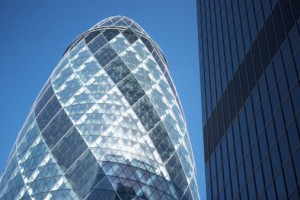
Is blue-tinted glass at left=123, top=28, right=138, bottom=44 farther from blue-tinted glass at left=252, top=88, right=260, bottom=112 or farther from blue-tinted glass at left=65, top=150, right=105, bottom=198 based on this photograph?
blue-tinted glass at left=252, top=88, right=260, bottom=112

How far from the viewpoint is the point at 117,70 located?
5897 centimetres

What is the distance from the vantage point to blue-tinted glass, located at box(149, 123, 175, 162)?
54.0m

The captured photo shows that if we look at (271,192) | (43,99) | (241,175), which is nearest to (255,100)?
(241,175)

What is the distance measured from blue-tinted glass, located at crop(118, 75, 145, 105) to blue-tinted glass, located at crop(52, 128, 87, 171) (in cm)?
718

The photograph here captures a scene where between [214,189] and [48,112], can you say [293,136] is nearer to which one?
A: [214,189]

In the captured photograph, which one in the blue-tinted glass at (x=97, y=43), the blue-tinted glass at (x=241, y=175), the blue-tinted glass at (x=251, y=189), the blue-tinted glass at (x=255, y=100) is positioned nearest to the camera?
the blue-tinted glass at (x=251, y=189)

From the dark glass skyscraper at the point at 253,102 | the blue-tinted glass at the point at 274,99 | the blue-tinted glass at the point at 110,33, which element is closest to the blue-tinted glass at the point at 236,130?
the dark glass skyscraper at the point at 253,102

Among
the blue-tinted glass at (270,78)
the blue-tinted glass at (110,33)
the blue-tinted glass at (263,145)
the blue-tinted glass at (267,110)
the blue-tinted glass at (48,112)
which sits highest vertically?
the blue-tinted glass at (110,33)

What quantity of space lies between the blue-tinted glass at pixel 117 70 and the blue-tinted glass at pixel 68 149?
8.47 m

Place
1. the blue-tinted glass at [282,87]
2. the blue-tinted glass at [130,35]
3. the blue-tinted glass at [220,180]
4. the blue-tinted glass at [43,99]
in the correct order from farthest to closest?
the blue-tinted glass at [130,35]
the blue-tinted glass at [43,99]
the blue-tinted glass at [220,180]
the blue-tinted glass at [282,87]

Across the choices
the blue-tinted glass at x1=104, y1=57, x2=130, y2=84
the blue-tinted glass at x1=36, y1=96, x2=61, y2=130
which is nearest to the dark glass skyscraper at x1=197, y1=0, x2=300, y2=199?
the blue-tinted glass at x1=104, y1=57, x2=130, y2=84

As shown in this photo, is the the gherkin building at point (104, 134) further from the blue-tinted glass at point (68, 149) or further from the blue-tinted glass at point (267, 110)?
the blue-tinted glass at point (267, 110)

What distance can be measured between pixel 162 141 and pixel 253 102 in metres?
29.6

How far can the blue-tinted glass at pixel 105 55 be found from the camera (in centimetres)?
5991
